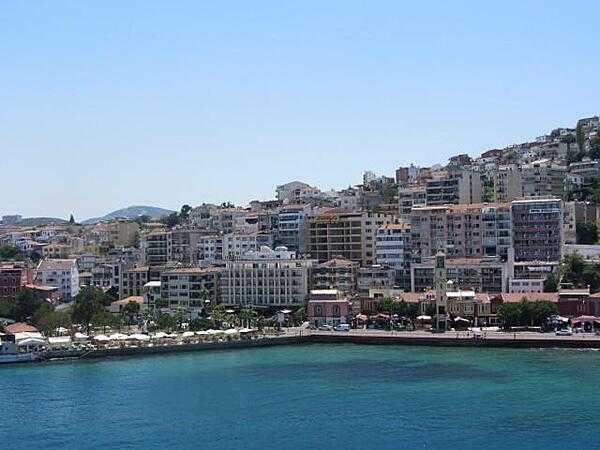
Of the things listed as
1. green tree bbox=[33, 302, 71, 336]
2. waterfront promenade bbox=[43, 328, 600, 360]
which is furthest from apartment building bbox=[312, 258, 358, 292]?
green tree bbox=[33, 302, 71, 336]

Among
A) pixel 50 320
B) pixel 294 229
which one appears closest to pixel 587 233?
pixel 294 229

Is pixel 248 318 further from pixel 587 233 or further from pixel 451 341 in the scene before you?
pixel 587 233

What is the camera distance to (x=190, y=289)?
187 feet

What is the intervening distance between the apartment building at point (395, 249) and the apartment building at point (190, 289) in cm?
984

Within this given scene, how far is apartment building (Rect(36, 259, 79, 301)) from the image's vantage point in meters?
64.9

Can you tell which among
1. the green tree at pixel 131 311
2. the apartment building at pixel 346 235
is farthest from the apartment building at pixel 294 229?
the green tree at pixel 131 311

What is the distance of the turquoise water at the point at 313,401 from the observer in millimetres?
26344

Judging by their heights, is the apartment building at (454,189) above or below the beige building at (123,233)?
above

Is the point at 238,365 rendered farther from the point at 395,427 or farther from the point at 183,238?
the point at 183,238

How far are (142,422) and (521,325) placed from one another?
77.4 ft

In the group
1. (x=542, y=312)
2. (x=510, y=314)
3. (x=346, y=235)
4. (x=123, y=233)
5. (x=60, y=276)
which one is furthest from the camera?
(x=123, y=233)

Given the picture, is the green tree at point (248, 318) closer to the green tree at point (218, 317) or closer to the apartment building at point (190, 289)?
the green tree at point (218, 317)

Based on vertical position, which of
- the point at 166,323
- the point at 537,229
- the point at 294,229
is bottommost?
the point at 166,323

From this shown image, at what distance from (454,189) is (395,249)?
9.05 metres
